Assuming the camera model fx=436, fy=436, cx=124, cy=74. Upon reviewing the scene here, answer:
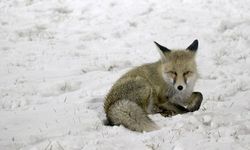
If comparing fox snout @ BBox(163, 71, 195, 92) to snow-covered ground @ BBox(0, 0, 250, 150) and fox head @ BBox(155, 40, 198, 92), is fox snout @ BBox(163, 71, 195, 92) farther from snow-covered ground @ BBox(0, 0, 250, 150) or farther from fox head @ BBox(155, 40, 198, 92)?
snow-covered ground @ BBox(0, 0, 250, 150)

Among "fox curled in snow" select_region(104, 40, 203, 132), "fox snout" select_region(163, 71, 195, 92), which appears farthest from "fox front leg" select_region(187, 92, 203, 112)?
"fox snout" select_region(163, 71, 195, 92)

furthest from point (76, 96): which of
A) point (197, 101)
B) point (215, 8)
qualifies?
point (215, 8)

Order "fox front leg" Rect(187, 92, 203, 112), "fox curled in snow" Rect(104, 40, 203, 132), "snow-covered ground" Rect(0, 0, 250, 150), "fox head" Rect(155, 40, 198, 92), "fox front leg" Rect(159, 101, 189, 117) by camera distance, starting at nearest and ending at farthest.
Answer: "snow-covered ground" Rect(0, 0, 250, 150), "fox curled in snow" Rect(104, 40, 203, 132), "fox head" Rect(155, 40, 198, 92), "fox front leg" Rect(159, 101, 189, 117), "fox front leg" Rect(187, 92, 203, 112)

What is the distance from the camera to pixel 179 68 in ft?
24.6

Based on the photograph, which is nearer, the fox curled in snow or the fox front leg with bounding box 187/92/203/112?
the fox curled in snow

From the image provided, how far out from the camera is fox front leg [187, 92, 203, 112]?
25.3ft

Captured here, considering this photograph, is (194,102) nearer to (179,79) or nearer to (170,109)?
(170,109)

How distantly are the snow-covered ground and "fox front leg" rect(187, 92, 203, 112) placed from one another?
220 millimetres

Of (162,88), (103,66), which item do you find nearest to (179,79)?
(162,88)

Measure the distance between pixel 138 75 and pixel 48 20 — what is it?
8152 millimetres

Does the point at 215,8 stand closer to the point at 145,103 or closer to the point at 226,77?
the point at 226,77

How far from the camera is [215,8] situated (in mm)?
14789

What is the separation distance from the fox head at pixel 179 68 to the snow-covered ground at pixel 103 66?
0.57 m

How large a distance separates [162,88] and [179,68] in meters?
0.52
